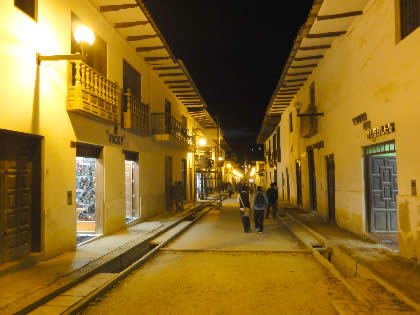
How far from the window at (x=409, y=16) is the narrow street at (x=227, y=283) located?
5317 millimetres

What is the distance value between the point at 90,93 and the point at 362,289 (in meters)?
7.64

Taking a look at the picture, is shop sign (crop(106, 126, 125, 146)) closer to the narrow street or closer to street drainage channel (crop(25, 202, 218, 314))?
street drainage channel (crop(25, 202, 218, 314))

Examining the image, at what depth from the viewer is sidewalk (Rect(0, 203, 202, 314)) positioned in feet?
17.8

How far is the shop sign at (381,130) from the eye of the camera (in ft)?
27.2

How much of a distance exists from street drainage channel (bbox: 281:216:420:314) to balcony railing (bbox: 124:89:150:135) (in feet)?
23.5

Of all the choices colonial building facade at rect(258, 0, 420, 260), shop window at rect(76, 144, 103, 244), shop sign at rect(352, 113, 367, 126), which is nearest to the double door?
shop window at rect(76, 144, 103, 244)

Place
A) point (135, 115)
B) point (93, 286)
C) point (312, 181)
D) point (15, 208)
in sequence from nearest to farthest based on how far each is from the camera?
point (93, 286)
point (15, 208)
point (135, 115)
point (312, 181)

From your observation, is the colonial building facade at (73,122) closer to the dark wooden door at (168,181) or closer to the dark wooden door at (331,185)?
the dark wooden door at (168,181)

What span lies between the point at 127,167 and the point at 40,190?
615cm

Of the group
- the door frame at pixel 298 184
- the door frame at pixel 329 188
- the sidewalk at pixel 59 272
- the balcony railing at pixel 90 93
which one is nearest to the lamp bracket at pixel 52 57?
the balcony railing at pixel 90 93

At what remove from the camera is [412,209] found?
24.8 ft

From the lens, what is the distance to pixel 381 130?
880cm

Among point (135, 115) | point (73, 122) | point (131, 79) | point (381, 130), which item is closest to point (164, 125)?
point (131, 79)

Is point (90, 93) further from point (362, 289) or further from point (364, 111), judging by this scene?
point (362, 289)
